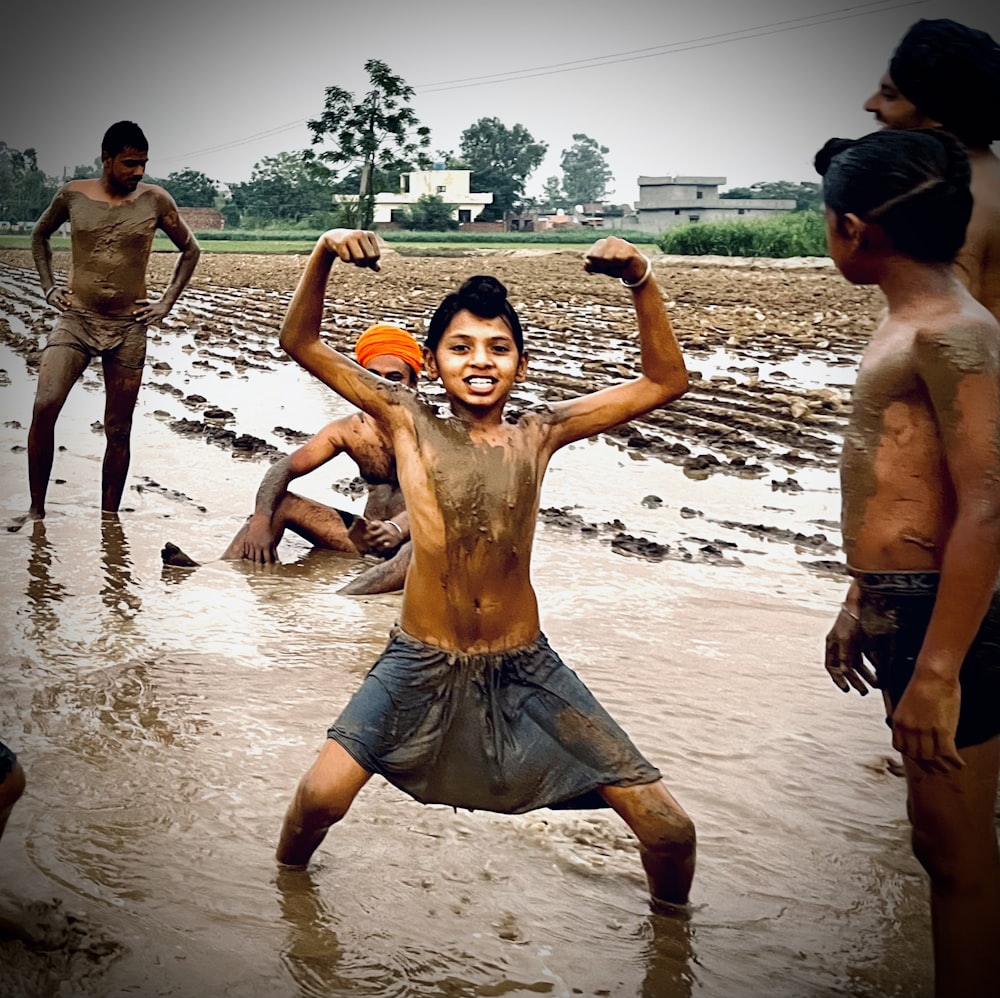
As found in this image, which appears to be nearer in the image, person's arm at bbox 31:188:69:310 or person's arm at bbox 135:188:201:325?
person's arm at bbox 31:188:69:310

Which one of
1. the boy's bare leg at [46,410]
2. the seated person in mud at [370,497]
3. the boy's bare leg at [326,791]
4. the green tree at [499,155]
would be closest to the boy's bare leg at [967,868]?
the boy's bare leg at [326,791]

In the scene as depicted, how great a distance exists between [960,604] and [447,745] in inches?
45.5

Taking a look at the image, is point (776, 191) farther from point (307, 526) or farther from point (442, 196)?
point (307, 526)

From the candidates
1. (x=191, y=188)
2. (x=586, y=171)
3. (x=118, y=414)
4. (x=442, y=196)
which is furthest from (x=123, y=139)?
(x=586, y=171)

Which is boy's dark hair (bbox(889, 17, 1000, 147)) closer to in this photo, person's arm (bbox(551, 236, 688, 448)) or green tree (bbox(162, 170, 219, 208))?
person's arm (bbox(551, 236, 688, 448))

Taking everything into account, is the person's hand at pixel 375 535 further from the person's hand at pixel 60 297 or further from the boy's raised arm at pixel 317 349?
the boy's raised arm at pixel 317 349

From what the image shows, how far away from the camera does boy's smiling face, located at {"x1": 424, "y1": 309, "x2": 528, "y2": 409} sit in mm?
3010

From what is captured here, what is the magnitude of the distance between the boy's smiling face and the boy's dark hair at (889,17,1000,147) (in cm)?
103

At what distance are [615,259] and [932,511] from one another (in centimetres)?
89

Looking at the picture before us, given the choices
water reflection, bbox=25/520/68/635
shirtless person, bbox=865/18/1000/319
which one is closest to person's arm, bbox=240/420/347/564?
water reflection, bbox=25/520/68/635

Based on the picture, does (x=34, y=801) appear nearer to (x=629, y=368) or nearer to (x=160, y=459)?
(x=160, y=459)

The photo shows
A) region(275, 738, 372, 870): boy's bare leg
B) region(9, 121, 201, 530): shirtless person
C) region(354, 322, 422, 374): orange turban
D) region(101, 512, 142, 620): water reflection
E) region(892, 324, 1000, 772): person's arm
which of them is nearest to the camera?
region(892, 324, 1000, 772): person's arm

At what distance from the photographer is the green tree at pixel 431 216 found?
66.0 m

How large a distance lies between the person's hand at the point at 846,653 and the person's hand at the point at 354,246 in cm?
127
